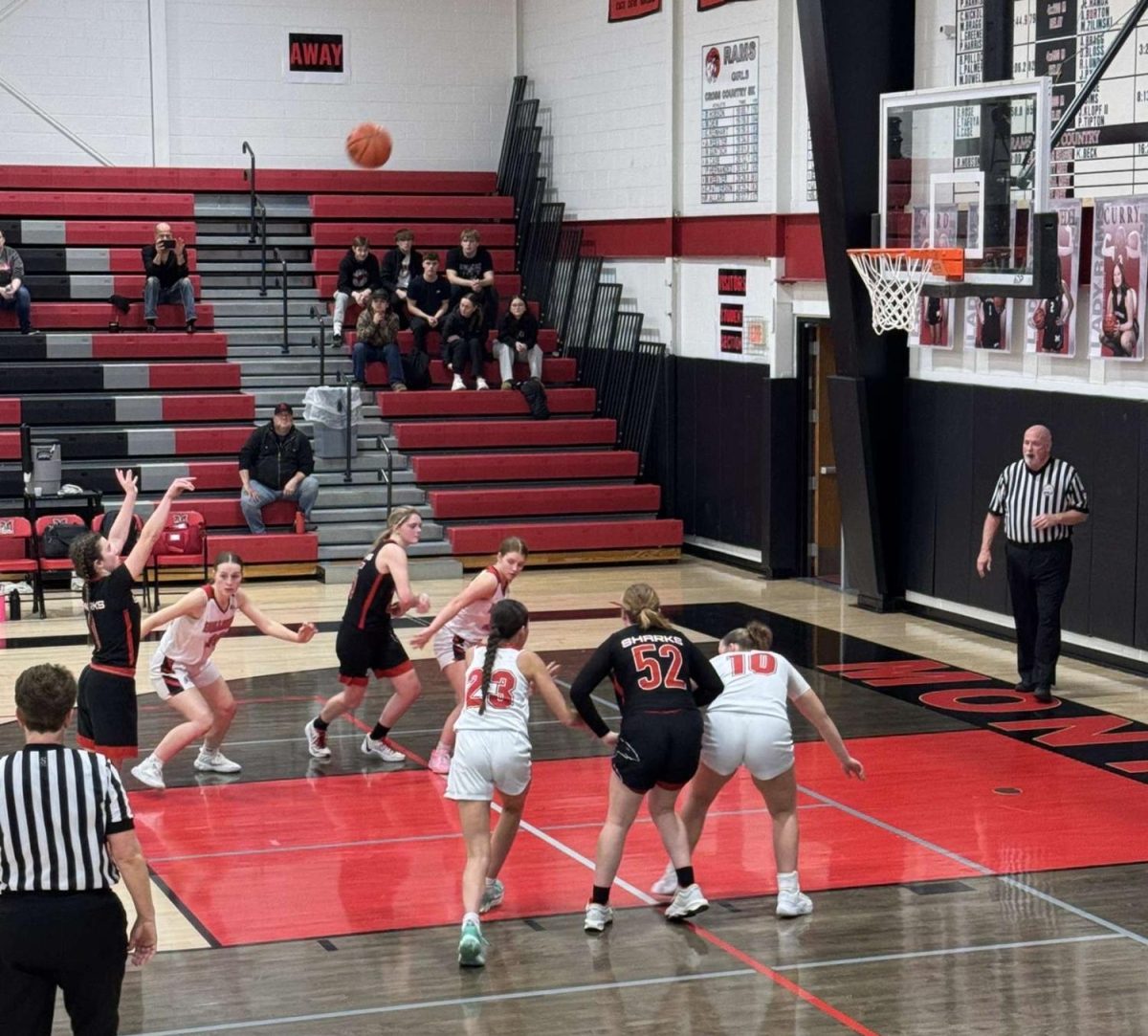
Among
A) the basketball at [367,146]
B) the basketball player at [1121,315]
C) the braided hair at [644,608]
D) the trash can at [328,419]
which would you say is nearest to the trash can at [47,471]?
the trash can at [328,419]

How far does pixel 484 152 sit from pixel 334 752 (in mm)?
14915

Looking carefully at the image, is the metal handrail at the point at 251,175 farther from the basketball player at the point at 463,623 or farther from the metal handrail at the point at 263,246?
the basketball player at the point at 463,623

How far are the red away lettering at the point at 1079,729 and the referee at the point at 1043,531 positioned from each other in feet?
1.89

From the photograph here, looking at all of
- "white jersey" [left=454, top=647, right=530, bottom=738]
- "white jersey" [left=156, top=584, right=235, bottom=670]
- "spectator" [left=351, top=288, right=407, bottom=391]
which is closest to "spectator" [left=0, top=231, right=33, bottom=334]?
"spectator" [left=351, top=288, right=407, bottom=391]

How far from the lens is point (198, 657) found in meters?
10.6

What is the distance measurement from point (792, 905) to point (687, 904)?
0.49m

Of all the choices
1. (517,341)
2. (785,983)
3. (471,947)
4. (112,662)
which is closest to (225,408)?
(517,341)

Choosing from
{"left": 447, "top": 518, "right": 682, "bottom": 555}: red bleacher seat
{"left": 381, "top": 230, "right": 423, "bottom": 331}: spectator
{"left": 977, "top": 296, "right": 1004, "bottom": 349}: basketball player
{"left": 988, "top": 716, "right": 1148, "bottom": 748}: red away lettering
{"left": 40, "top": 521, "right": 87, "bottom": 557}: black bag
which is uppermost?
{"left": 381, "top": 230, "right": 423, "bottom": 331}: spectator

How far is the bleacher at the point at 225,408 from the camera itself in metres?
19.4

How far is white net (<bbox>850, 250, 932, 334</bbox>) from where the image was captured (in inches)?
564

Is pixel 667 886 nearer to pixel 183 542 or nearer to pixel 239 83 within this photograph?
pixel 183 542

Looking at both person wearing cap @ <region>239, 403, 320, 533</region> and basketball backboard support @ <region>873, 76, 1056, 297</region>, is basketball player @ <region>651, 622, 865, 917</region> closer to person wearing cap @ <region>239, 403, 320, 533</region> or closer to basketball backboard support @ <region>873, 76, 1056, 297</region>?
basketball backboard support @ <region>873, 76, 1056, 297</region>

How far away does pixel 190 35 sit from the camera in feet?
78.5

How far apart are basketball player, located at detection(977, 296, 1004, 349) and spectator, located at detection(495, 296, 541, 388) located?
681 centimetres
